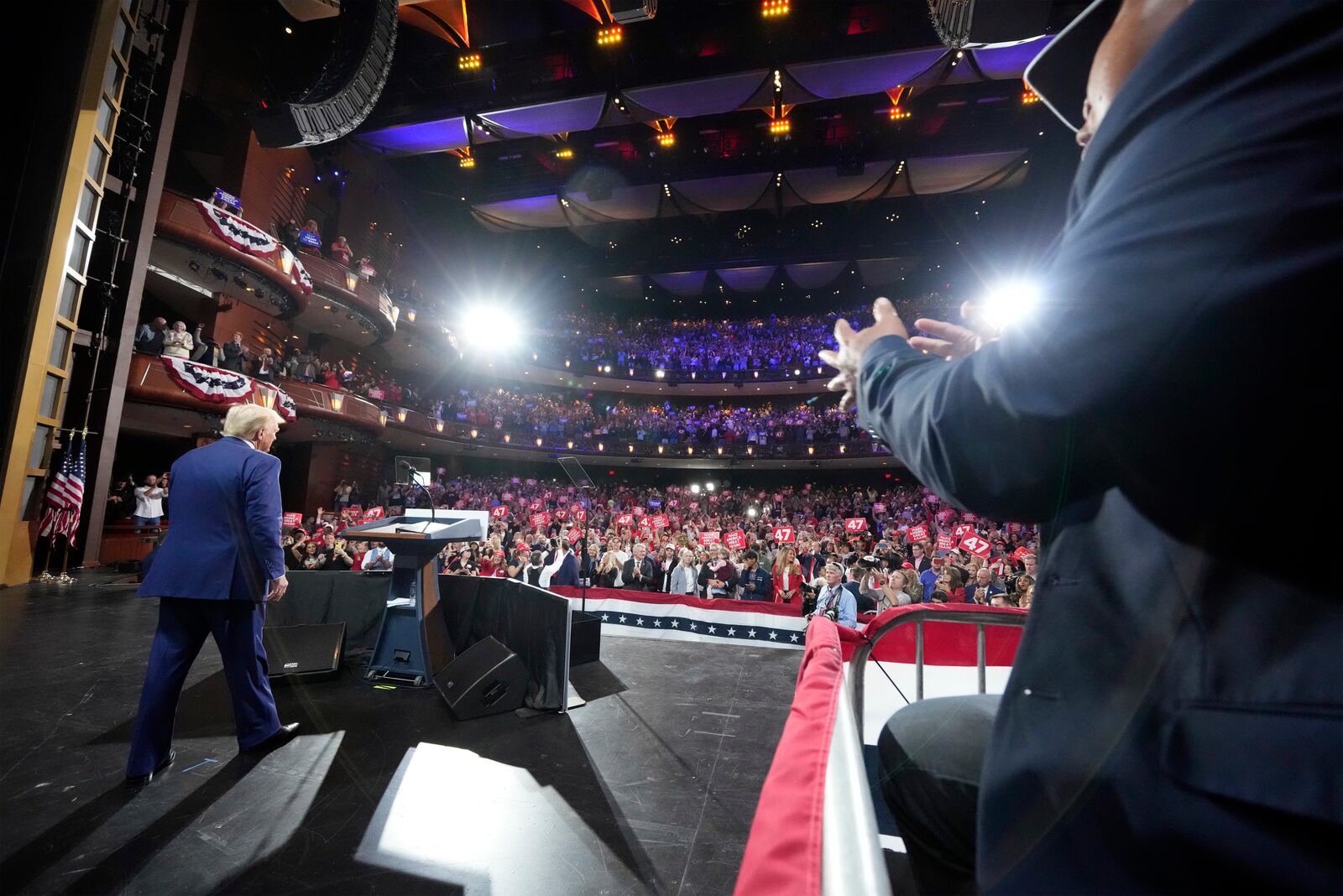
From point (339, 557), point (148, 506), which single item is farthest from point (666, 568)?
point (148, 506)

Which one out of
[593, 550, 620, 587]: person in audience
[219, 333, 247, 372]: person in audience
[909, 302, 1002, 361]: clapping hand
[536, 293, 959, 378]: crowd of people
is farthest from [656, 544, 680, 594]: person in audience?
[536, 293, 959, 378]: crowd of people

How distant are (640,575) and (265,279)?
11.2 m

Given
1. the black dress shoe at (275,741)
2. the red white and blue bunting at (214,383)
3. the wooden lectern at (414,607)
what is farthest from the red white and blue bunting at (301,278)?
the black dress shoe at (275,741)

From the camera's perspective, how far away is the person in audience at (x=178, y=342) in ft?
34.7

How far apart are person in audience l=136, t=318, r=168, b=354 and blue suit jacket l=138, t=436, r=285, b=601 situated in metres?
10.0

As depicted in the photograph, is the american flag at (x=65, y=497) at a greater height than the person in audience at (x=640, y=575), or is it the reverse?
the american flag at (x=65, y=497)

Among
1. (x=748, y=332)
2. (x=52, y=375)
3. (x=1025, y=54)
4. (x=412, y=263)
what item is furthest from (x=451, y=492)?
(x=1025, y=54)

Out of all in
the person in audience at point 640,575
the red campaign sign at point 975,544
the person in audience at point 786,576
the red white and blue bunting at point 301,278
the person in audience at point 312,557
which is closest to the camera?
the red campaign sign at point 975,544

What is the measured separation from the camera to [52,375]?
8289mm

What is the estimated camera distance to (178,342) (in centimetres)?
1078

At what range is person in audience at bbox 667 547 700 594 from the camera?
9.06m

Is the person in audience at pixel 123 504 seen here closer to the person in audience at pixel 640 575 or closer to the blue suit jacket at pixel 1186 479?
the person in audience at pixel 640 575

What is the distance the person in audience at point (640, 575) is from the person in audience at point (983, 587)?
485 centimetres

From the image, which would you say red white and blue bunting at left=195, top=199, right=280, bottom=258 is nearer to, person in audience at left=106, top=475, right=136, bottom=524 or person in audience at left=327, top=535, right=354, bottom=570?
person in audience at left=106, top=475, right=136, bottom=524
